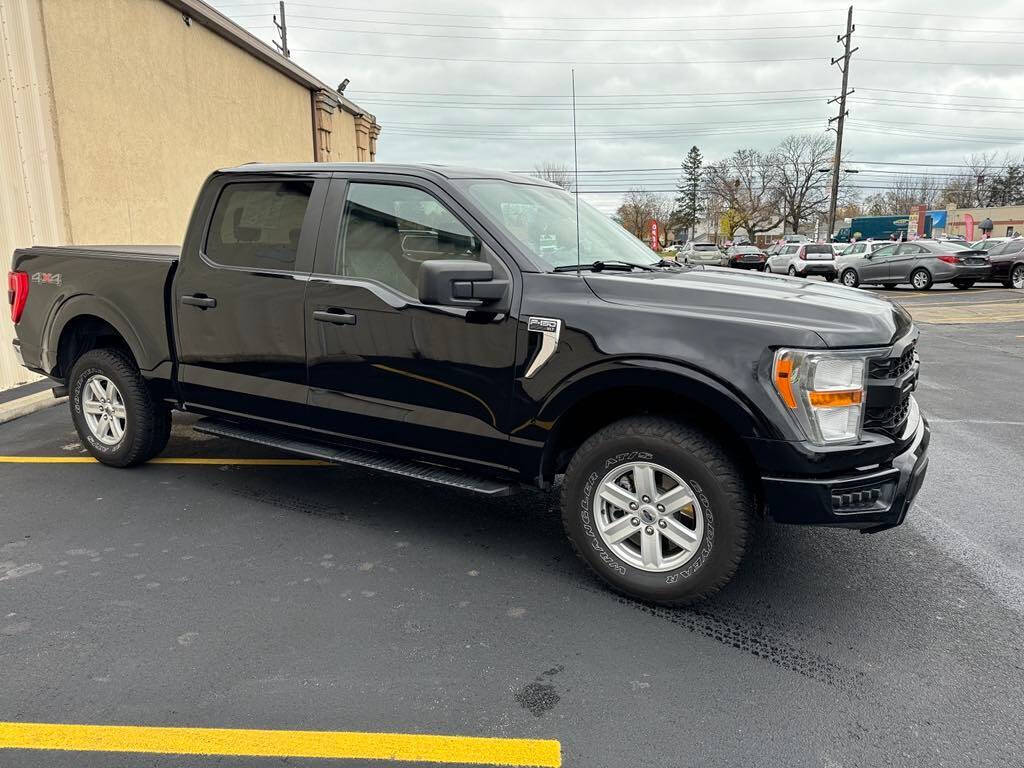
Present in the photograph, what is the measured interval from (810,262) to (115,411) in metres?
28.3

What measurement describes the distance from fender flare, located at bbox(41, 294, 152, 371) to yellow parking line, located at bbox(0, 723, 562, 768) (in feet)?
8.95

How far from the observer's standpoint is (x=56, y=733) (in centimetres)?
241

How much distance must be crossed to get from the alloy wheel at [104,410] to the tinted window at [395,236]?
2.12 m

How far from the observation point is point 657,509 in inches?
126

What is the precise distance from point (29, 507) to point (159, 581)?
5.09 ft

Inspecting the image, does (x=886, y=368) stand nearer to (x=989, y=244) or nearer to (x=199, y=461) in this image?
(x=199, y=461)

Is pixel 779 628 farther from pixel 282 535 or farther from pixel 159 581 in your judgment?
pixel 159 581

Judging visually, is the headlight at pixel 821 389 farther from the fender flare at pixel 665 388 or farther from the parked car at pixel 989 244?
the parked car at pixel 989 244

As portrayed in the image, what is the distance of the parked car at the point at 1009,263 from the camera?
2127 centimetres

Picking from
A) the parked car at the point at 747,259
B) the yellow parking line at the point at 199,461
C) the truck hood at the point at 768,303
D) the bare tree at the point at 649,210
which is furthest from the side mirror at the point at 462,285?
the bare tree at the point at 649,210

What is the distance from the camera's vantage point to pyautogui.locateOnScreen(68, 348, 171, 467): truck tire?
4828 mm

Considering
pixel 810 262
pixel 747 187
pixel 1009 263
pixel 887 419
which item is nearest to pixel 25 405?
pixel 887 419

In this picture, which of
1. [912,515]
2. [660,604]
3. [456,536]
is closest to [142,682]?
[456,536]

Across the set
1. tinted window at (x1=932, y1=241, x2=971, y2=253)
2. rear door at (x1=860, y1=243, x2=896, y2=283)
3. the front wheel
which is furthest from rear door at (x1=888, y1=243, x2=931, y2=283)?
the front wheel
